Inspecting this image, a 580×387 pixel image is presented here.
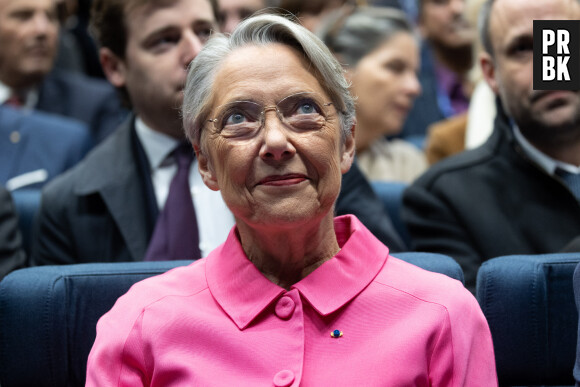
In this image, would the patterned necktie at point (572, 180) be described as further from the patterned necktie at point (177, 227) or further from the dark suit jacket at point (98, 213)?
the dark suit jacket at point (98, 213)

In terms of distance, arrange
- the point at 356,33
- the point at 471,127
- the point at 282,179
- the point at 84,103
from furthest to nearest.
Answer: the point at 84,103 < the point at 356,33 < the point at 471,127 < the point at 282,179

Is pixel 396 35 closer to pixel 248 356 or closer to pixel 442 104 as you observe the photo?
pixel 442 104

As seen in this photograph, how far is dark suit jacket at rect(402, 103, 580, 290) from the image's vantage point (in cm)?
243

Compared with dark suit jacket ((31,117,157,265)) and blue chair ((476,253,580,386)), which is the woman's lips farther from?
dark suit jacket ((31,117,157,265))

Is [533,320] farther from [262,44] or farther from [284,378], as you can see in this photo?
[262,44]

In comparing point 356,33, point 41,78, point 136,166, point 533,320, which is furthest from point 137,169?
point 41,78

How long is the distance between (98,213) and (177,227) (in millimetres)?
246

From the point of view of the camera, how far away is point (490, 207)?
8.13ft

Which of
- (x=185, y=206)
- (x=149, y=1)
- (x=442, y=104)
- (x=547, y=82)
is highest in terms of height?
(x=149, y=1)

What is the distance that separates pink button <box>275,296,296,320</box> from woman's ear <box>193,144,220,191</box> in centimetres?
29

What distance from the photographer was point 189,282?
70.2 inches

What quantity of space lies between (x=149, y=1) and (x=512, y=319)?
1407 mm

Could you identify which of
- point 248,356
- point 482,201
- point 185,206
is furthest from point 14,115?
point 248,356

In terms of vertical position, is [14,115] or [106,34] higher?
[106,34]
